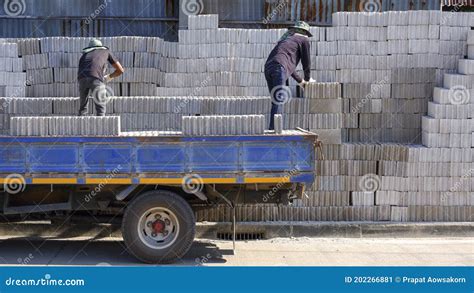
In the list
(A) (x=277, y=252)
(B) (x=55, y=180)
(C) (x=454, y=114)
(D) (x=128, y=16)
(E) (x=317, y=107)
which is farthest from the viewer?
(D) (x=128, y=16)

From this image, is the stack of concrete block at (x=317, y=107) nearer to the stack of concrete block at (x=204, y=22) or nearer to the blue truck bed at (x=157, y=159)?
the stack of concrete block at (x=204, y=22)

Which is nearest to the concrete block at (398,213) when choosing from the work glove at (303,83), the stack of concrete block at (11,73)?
the work glove at (303,83)

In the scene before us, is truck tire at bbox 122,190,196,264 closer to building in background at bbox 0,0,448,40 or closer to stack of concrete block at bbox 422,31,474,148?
stack of concrete block at bbox 422,31,474,148

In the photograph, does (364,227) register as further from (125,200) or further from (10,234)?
(10,234)

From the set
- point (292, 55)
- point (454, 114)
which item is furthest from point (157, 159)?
point (454, 114)

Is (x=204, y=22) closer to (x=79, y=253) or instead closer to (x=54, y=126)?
(x=54, y=126)

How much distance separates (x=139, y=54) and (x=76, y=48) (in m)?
1.00

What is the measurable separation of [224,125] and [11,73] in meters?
4.30

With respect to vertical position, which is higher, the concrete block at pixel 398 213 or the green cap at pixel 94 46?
the green cap at pixel 94 46

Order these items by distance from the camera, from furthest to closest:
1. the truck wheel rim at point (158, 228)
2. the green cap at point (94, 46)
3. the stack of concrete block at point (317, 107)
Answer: the stack of concrete block at point (317, 107) < the green cap at point (94, 46) < the truck wheel rim at point (158, 228)

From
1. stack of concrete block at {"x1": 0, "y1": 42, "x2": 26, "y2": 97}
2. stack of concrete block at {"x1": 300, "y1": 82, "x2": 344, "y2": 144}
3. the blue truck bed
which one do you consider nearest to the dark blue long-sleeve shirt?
stack of concrete block at {"x1": 300, "y1": 82, "x2": 344, "y2": 144}

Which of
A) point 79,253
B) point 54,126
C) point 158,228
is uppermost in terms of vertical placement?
point 54,126

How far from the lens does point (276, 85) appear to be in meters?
11.3

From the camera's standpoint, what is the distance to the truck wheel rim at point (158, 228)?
10.1 metres
